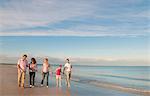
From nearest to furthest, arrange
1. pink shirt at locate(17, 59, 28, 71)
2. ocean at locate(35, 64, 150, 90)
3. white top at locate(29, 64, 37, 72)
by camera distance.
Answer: pink shirt at locate(17, 59, 28, 71) < white top at locate(29, 64, 37, 72) < ocean at locate(35, 64, 150, 90)

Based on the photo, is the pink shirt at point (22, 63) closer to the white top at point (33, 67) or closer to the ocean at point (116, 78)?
the white top at point (33, 67)

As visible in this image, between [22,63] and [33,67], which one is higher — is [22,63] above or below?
above

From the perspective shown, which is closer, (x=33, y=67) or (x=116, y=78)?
(x=33, y=67)

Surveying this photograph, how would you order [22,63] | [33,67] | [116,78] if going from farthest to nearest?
[116,78] < [33,67] < [22,63]

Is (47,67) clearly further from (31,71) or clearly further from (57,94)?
(57,94)

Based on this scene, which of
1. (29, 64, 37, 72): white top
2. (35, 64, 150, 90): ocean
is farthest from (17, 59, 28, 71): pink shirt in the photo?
(35, 64, 150, 90): ocean

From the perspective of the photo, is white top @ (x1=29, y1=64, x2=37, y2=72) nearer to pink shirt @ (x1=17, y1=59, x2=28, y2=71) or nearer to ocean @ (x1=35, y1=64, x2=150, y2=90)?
pink shirt @ (x1=17, y1=59, x2=28, y2=71)

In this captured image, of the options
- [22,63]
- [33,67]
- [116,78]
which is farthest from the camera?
[116,78]

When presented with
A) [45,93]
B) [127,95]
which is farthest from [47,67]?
[127,95]

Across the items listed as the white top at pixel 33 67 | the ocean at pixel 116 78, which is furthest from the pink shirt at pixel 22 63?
the ocean at pixel 116 78

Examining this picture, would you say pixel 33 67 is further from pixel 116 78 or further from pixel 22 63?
pixel 116 78

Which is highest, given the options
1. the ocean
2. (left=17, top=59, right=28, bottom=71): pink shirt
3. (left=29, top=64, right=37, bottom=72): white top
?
(left=17, top=59, right=28, bottom=71): pink shirt

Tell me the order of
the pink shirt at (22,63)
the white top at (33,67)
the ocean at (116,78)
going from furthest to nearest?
the ocean at (116,78) < the white top at (33,67) < the pink shirt at (22,63)

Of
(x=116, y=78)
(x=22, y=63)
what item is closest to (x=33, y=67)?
(x=22, y=63)
